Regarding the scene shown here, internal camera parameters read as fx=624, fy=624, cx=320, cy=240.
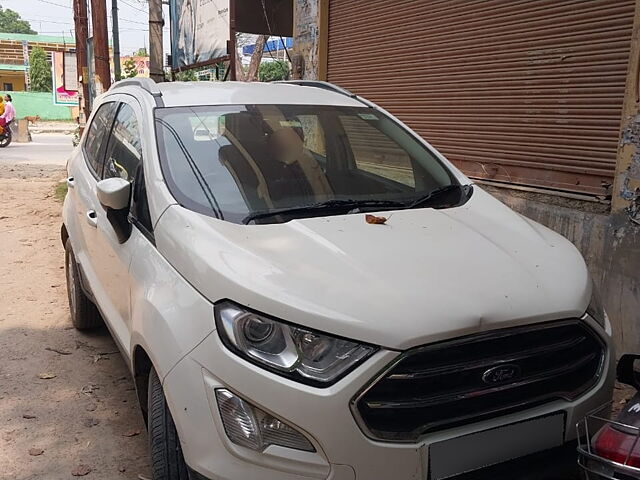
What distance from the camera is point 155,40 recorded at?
32.8 feet

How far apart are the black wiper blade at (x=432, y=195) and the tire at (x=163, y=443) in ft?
4.47

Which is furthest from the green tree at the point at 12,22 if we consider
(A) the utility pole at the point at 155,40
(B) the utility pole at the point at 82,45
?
(A) the utility pole at the point at 155,40

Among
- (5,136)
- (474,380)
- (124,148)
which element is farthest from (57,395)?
(5,136)

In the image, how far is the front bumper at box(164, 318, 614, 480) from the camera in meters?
1.83

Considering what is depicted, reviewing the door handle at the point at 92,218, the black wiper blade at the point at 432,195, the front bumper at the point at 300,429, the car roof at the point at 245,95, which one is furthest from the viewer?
the door handle at the point at 92,218

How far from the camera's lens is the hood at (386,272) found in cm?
192

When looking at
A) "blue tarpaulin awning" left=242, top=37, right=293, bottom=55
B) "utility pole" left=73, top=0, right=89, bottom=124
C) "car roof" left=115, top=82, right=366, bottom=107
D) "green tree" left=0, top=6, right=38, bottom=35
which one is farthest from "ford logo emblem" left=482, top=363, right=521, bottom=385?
"green tree" left=0, top=6, right=38, bottom=35

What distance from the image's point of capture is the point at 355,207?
9.11ft

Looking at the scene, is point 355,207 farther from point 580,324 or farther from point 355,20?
point 355,20

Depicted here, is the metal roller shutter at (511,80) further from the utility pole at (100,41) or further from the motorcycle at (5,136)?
the motorcycle at (5,136)

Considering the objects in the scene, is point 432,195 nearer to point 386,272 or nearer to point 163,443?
point 386,272

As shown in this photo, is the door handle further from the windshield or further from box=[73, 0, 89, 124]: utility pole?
box=[73, 0, 89, 124]: utility pole

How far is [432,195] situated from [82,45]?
16980 mm

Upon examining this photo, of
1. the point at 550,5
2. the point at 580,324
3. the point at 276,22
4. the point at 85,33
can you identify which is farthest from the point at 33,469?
the point at 85,33
